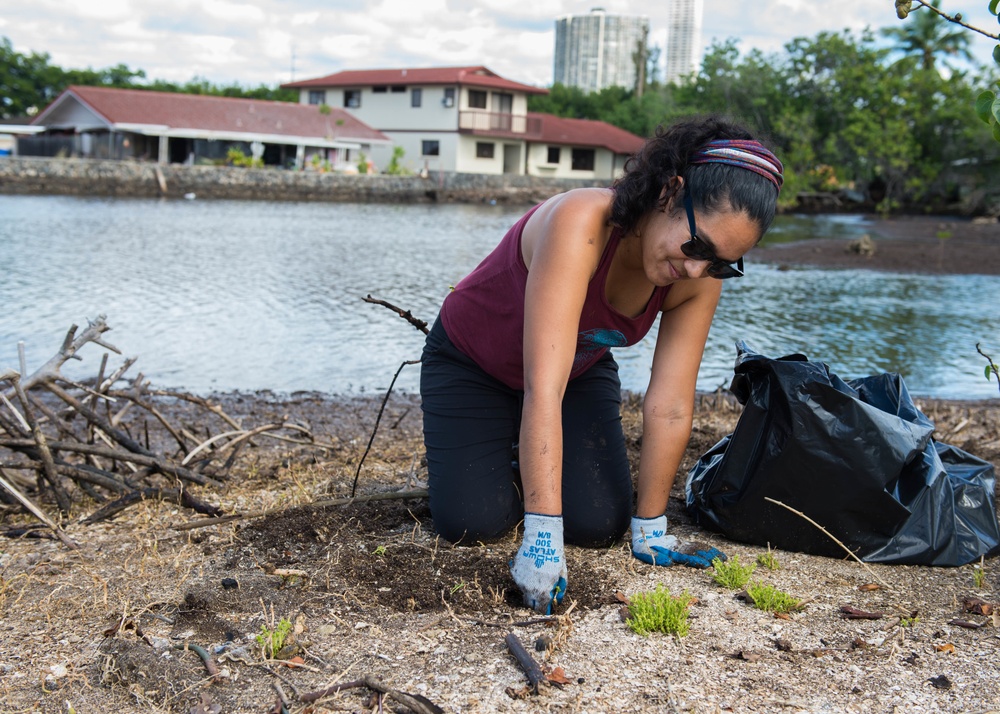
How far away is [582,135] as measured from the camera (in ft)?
150

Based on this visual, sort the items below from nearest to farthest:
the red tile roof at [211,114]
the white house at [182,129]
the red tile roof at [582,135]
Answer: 1. the white house at [182,129]
2. the red tile roof at [211,114]
3. the red tile roof at [582,135]

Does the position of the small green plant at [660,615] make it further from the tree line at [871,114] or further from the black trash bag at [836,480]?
the tree line at [871,114]

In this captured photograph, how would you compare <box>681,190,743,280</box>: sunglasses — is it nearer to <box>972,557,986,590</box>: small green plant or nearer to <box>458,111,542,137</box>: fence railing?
<box>972,557,986,590</box>: small green plant

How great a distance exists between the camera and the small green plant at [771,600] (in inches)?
103

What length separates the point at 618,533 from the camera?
10.2 ft

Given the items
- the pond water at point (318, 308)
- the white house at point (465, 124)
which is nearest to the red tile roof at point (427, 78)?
the white house at point (465, 124)

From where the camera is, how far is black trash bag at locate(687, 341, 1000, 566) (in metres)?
2.91

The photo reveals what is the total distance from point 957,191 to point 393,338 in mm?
33941

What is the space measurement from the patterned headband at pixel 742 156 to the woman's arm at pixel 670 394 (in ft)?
1.91

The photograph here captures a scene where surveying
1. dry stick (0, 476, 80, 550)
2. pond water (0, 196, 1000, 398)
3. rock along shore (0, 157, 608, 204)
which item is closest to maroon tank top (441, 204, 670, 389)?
dry stick (0, 476, 80, 550)

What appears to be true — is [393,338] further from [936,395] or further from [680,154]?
[680,154]

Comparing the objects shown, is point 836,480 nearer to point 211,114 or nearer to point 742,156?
point 742,156

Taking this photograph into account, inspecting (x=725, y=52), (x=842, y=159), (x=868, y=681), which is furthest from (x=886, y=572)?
(x=725, y=52)

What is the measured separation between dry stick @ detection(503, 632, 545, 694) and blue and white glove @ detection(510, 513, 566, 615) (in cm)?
19
